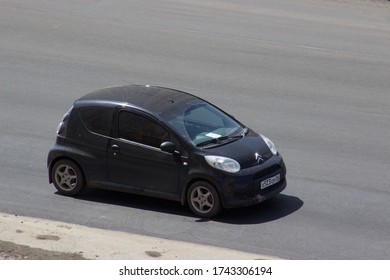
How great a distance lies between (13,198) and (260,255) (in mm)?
4257

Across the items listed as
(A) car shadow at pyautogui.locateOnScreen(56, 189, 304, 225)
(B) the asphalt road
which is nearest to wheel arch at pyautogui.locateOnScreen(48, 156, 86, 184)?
(B) the asphalt road

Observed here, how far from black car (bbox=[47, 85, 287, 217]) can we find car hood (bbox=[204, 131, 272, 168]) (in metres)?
0.01

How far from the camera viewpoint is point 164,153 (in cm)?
1239

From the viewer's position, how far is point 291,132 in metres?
16.5

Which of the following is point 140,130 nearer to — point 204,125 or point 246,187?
point 204,125

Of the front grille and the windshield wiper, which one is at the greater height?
the windshield wiper

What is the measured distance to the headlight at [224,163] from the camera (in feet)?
39.3

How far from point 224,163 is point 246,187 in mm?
453

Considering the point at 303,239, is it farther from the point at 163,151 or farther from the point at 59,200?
the point at 59,200

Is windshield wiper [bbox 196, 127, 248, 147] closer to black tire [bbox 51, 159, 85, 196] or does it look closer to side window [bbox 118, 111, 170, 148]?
side window [bbox 118, 111, 170, 148]

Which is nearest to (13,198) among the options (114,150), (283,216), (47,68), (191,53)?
(114,150)

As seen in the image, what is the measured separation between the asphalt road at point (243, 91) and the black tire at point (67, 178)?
7.0 inches

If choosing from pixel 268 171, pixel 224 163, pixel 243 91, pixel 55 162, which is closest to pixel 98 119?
pixel 55 162

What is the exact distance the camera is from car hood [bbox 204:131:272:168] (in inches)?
479
